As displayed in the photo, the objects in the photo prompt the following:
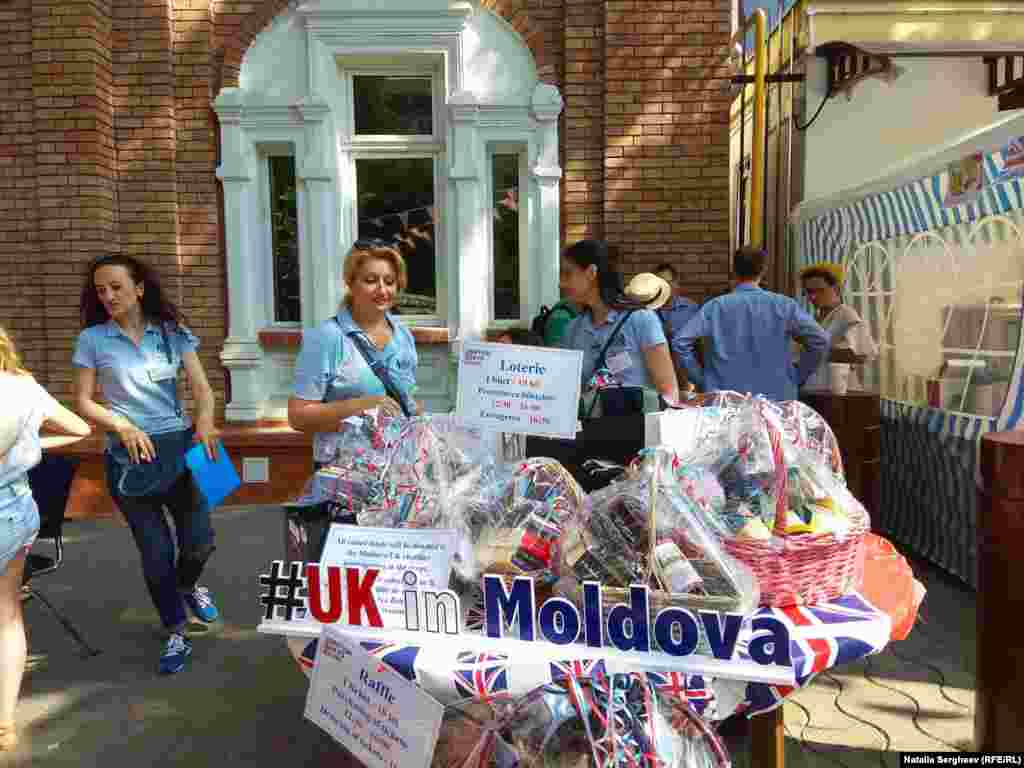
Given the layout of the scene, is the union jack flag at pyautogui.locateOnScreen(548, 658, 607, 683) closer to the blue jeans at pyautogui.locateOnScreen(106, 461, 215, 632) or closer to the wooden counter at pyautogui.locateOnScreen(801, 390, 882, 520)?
the blue jeans at pyautogui.locateOnScreen(106, 461, 215, 632)

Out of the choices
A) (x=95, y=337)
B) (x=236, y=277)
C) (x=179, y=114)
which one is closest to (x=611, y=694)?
(x=95, y=337)

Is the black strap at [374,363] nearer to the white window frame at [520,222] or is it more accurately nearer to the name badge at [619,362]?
the name badge at [619,362]

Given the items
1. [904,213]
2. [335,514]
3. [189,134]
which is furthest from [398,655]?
[189,134]

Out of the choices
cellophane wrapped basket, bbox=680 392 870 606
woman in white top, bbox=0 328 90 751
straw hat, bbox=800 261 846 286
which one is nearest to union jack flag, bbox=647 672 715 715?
cellophane wrapped basket, bbox=680 392 870 606

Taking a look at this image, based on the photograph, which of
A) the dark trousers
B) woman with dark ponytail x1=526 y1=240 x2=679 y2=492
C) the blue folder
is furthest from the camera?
the blue folder

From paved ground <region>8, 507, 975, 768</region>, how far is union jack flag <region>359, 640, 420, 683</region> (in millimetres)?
514

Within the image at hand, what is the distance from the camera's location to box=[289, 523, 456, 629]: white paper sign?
1754mm

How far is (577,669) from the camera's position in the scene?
5.31ft

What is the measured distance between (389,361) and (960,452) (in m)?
3.11

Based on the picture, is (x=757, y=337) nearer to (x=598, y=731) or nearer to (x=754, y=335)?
(x=754, y=335)

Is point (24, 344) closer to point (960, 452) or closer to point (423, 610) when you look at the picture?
point (423, 610)

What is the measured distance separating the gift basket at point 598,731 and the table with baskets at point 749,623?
3 cm

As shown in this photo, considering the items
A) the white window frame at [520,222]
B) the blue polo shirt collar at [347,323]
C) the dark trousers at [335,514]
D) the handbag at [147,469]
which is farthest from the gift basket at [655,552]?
the white window frame at [520,222]

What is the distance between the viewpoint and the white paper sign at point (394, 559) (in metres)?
1.75
